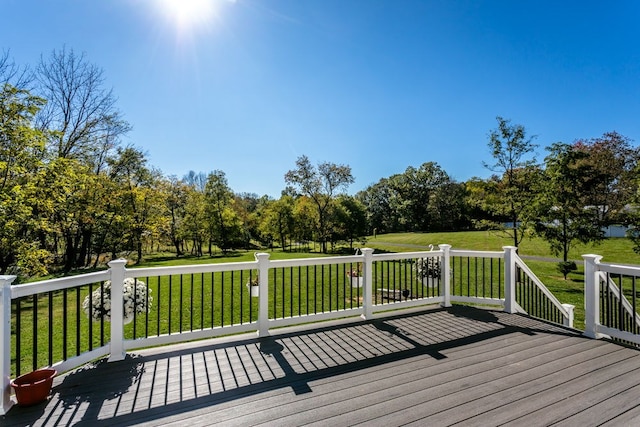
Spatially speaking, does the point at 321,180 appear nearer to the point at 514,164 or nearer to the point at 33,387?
the point at 514,164

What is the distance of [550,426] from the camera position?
1.98 metres

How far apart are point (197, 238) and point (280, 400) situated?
1005 inches

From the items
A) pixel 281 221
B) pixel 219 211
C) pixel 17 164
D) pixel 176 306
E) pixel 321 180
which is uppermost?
pixel 321 180

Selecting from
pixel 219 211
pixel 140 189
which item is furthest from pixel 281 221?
pixel 140 189

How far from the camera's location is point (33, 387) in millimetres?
2219

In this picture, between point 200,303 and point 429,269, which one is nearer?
point 429,269

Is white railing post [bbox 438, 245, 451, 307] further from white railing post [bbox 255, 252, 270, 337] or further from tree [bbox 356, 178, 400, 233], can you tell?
tree [bbox 356, 178, 400, 233]

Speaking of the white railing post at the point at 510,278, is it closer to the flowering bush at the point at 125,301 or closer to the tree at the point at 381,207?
the flowering bush at the point at 125,301

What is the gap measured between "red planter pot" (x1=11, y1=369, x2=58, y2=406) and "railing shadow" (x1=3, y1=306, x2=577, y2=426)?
65 mm

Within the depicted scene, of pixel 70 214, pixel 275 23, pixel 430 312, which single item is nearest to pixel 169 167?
pixel 70 214

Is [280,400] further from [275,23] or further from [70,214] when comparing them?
[70,214]

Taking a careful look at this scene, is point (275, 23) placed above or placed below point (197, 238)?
above

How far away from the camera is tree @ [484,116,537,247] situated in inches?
397

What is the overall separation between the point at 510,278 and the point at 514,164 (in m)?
7.43
